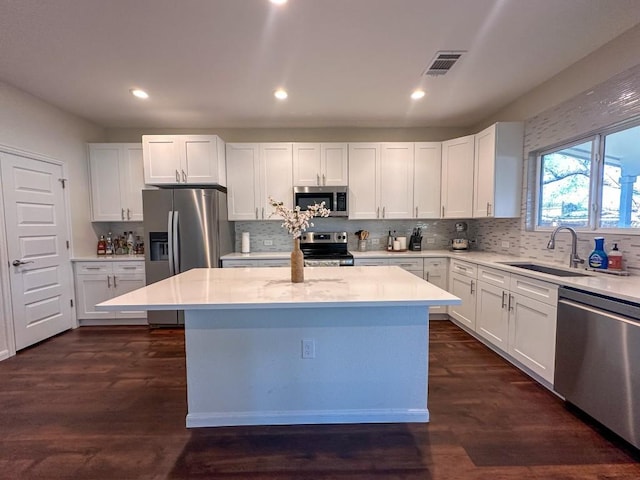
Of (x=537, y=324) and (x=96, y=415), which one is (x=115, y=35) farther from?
(x=537, y=324)

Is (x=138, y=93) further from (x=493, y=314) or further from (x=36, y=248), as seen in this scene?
(x=493, y=314)

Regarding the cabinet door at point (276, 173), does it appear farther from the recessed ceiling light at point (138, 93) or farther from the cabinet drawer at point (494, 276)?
the cabinet drawer at point (494, 276)

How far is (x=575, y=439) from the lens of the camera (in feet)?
5.76

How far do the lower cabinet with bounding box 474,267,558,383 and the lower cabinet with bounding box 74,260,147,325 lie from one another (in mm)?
4054

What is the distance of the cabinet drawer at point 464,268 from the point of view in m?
3.20

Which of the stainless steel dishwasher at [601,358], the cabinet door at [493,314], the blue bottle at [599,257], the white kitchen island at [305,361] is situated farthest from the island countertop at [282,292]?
the blue bottle at [599,257]

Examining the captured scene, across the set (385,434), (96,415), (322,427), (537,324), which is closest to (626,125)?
(537,324)

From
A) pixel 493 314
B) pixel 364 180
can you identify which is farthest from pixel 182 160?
pixel 493 314

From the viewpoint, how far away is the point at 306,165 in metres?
3.98

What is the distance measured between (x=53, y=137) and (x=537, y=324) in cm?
530

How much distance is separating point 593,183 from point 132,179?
5162 mm

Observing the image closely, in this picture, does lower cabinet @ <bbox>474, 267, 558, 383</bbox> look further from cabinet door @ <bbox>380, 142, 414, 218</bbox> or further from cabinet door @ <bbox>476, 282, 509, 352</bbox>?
cabinet door @ <bbox>380, 142, 414, 218</bbox>

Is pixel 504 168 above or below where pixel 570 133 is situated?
below

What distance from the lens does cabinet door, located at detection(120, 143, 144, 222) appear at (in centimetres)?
393
